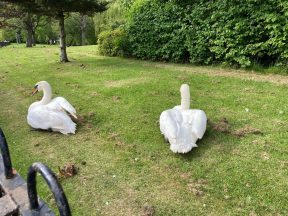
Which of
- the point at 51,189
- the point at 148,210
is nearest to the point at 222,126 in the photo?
the point at 148,210

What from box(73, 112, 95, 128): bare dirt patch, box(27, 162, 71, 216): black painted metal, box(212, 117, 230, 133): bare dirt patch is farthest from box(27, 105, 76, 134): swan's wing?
box(27, 162, 71, 216): black painted metal

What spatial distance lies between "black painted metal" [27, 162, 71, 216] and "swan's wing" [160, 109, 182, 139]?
3.07 metres

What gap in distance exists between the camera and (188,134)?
4.96 metres

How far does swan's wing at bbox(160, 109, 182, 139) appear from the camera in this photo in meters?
4.87

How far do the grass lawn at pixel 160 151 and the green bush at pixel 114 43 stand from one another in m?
7.26

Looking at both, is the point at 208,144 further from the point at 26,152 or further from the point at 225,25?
the point at 225,25

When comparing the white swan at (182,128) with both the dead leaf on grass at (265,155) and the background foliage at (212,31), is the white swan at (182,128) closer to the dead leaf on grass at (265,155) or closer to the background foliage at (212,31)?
the dead leaf on grass at (265,155)

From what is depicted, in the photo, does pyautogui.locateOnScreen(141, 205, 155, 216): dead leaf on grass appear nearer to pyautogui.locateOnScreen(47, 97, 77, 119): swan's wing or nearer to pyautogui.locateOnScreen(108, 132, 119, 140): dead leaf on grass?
pyautogui.locateOnScreen(108, 132, 119, 140): dead leaf on grass

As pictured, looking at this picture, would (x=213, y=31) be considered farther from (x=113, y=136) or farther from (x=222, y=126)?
(x=113, y=136)

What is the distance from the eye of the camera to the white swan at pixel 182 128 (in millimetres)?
4810

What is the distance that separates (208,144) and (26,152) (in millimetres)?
2975

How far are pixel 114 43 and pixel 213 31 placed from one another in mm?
6869

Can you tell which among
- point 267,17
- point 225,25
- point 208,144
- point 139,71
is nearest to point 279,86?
point 267,17

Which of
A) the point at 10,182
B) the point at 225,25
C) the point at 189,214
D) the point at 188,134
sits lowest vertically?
the point at 189,214
